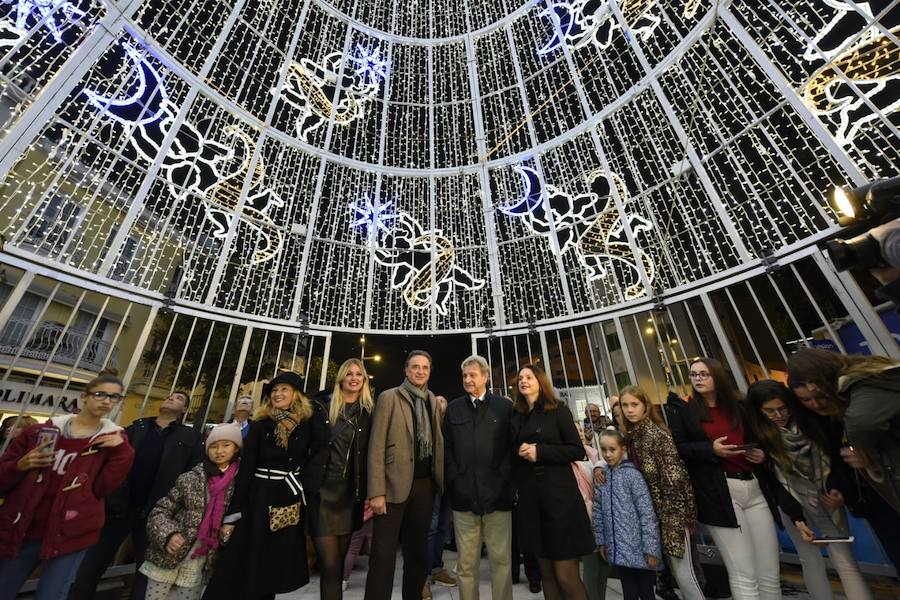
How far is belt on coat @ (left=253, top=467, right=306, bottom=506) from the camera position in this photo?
2199 mm

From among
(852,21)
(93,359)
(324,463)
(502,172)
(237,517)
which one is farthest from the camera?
(502,172)

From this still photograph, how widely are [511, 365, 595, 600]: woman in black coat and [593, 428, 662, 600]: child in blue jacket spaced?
259 mm

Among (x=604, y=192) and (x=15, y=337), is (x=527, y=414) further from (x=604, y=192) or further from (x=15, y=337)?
(x=15, y=337)

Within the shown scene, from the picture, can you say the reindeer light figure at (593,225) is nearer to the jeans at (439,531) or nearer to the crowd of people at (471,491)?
the crowd of people at (471,491)

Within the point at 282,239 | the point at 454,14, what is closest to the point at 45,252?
the point at 282,239

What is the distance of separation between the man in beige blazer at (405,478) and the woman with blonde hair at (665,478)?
132cm

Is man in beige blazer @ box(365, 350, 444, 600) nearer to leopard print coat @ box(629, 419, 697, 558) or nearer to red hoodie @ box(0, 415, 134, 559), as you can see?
leopard print coat @ box(629, 419, 697, 558)

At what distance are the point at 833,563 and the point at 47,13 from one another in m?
7.89

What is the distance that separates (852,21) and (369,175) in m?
6.12

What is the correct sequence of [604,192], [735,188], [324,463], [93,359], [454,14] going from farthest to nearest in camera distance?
[454,14] < [604,192] < [735,188] < [93,359] < [324,463]

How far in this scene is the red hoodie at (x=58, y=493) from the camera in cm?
189

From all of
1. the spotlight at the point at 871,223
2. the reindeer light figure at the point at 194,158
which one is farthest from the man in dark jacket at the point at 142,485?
the spotlight at the point at 871,223

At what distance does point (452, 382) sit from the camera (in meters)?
5.76

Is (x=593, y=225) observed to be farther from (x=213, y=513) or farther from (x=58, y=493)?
(x=58, y=493)
